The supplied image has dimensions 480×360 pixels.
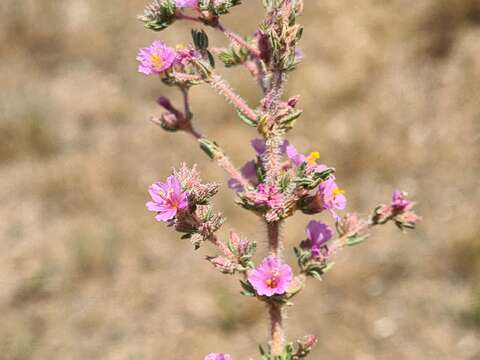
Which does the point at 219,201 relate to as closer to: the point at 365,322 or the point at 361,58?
the point at 365,322

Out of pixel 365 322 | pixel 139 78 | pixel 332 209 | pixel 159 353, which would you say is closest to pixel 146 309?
pixel 159 353

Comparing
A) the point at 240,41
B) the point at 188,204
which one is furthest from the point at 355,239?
the point at 240,41

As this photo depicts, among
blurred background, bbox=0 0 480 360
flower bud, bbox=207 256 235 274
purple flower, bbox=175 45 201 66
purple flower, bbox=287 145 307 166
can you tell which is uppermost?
blurred background, bbox=0 0 480 360

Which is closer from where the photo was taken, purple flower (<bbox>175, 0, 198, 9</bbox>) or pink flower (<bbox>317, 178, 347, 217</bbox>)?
purple flower (<bbox>175, 0, 198, 9</bbox>)

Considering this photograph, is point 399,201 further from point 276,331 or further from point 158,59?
point 158,59

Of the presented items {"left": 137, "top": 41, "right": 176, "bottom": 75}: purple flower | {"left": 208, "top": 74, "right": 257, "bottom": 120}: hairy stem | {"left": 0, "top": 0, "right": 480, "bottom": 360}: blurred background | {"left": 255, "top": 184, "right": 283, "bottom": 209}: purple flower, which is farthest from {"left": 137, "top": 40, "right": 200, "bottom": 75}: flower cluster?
{"left": 0, "top": 0, "right": 480, "bottom": 360}: blurred background

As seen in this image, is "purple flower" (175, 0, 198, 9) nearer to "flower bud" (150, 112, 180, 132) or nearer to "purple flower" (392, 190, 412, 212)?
"flower bud" (150, 112, 180, 132)

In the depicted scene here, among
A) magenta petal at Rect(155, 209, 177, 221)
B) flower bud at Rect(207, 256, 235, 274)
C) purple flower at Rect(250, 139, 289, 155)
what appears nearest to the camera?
magenta petal at Rect(155, 209, 177, 221)
